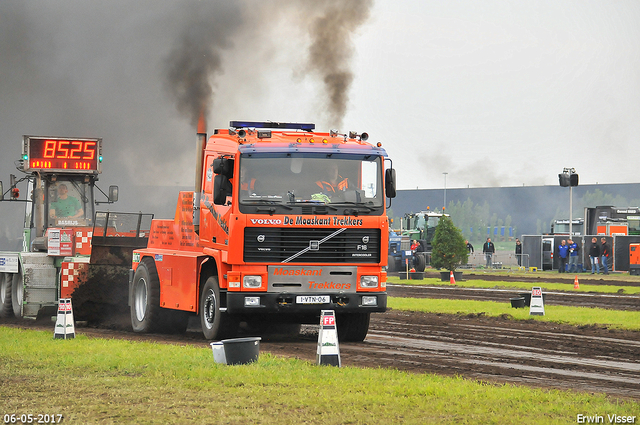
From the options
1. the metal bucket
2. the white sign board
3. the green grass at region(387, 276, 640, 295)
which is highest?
the white sign board

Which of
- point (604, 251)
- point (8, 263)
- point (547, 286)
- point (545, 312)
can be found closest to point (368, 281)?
point (545, 312)

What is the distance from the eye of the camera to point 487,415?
762 centimetres

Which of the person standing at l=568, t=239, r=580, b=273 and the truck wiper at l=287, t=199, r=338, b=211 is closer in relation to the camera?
the truck wiper at l=287, t=199, r=338, b=211

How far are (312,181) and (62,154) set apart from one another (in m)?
9.91

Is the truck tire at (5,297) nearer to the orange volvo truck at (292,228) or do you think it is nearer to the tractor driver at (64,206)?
the tractor driver at (64,206)

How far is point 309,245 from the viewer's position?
43.9 feet

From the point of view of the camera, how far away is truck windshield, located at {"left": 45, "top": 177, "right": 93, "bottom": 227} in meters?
21.2

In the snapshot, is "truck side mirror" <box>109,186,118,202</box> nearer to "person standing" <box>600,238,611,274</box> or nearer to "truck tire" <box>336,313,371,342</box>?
"truck tire" <box>336,313,371,342</box>

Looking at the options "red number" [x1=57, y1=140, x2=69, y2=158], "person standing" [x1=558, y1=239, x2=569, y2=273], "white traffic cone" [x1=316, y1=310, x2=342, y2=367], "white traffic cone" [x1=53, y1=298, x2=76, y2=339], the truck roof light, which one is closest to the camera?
"white traffic cone" [x1=316, y1=310, x2=342, y2=367]

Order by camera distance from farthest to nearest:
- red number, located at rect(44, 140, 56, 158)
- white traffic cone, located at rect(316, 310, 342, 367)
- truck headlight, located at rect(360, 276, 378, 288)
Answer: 1. red number, located at rect(44, 140, 56, 158)
2. truck headlight, located at rect(360, 276, 378, 288)
3. white traffic cone, located at rect(316, 310, 342, 367)

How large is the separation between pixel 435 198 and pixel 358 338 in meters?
88.6

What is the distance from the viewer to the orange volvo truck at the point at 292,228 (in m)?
13.2

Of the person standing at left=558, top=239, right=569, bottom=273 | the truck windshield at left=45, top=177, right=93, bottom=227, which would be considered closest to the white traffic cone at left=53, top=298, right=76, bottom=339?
the truck windshield at left=45, top=177, right=93, bottom=227

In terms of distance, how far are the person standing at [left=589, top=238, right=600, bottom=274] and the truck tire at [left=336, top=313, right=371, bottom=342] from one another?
2878cm
